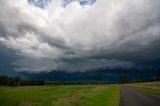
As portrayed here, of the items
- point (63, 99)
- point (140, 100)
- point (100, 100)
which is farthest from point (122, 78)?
point (140, 100)

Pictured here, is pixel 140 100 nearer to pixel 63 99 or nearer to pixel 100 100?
pixel 100 100

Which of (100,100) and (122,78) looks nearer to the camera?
(100,100)

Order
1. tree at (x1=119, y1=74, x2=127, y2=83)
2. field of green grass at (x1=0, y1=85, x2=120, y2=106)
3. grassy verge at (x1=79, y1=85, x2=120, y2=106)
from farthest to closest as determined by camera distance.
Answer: tree at (x1=119, y1=74, x2=127, y2=83) → field of green grass at (x1=0, y1=85, x2=120, y2=106) → grassy verge at (x1=79, y1=85, x2=120, y2=106)

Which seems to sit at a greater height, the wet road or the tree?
the tree

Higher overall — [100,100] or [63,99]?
[63,99]

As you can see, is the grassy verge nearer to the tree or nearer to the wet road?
the wet road

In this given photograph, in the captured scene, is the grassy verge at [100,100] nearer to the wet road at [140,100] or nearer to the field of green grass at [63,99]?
the field of green grass at [63,99]

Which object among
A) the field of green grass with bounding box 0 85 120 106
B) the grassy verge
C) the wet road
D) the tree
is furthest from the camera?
the tree

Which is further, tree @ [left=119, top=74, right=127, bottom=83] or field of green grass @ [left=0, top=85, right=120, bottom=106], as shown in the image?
tree @ [left=119, top=74, right=127, bottom=83]

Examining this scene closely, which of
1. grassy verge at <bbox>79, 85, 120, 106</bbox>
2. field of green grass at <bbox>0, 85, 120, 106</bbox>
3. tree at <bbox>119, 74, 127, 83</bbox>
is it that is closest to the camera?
grassy verge at <bbox>79, 85, 120, 106</bbox>

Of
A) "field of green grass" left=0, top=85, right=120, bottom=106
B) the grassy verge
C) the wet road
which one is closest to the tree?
"field of green grass" left=0, top=85, right=120, bottom=106

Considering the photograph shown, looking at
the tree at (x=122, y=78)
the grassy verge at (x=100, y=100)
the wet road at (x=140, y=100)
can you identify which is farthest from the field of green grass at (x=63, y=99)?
the tree at (x=122, y=78)

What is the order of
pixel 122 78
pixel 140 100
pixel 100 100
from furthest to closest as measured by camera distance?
1. pixel 122 78
2. pixel 100 100
3. pixel 140 100

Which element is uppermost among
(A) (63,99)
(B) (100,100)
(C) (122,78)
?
(C) (122,78)
